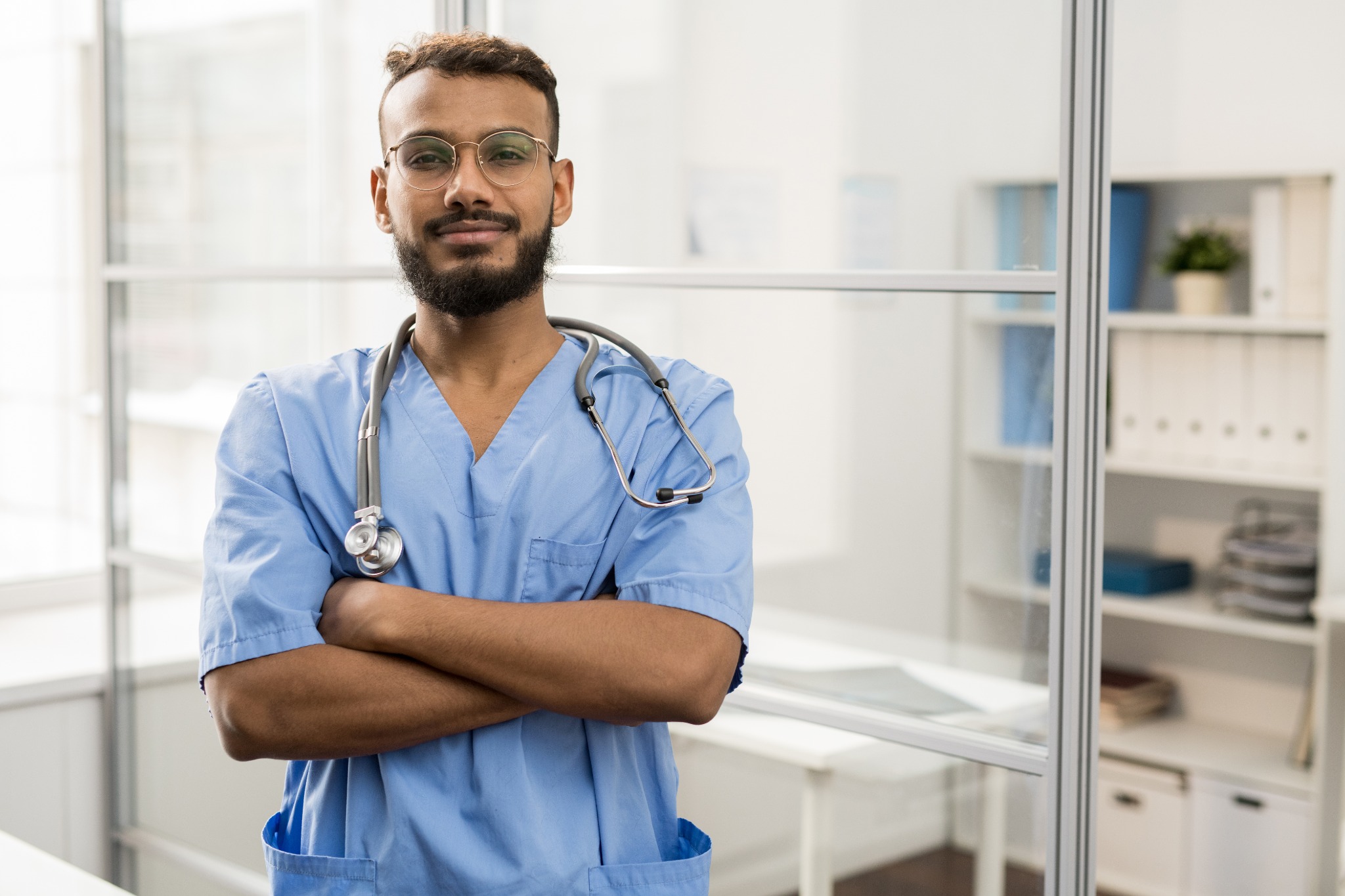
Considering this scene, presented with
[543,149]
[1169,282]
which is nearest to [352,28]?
[543,149]

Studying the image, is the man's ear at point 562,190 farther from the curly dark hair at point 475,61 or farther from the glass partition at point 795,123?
the glass partition at point 795,123

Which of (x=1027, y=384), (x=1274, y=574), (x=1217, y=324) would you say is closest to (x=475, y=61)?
(x=1027, y=384)

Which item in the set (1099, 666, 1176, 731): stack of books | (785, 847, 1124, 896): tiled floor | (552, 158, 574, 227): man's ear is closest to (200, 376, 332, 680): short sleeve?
(552, 158, 574, 227): man's ear

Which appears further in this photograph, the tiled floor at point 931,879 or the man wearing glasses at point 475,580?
the tiled floor at point 931,879

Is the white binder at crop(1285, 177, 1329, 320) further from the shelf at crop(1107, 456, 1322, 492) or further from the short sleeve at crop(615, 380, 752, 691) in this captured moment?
the short sleeve at crop(615, 380, 752, 691)

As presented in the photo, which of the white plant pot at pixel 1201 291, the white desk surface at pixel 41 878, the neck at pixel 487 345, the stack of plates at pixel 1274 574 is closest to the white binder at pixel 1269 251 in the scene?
the white plant pot at pixel 1201 291

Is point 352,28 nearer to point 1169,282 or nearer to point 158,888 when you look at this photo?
point 158,888

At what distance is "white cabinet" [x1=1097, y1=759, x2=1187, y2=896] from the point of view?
3240mm

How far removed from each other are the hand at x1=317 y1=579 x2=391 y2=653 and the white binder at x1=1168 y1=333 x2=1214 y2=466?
8.40 ft

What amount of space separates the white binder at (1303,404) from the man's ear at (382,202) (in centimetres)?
243

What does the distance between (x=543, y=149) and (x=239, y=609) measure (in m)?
0.51

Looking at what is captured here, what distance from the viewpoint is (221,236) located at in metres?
2.54

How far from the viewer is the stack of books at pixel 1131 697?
3.41 meters

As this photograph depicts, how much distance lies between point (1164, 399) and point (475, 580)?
2492 mm
